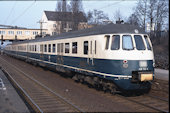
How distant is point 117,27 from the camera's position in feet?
33.7

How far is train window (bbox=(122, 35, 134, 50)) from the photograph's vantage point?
974 centimetres

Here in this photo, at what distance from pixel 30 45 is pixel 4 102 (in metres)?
17.9

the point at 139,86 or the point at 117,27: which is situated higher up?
the point at 117,27

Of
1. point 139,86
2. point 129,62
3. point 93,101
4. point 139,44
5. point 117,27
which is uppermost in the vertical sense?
point 117,27

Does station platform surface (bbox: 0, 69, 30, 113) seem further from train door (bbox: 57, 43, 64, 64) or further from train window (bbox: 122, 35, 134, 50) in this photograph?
train door (bbox: 57, 43, 64, 64)

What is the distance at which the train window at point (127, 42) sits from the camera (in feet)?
32.0

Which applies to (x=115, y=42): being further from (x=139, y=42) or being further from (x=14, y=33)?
(x=14, y=33)

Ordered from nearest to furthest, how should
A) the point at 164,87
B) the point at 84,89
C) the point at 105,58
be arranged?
the point at 105,58
the point at 164,87
the point at 84,89

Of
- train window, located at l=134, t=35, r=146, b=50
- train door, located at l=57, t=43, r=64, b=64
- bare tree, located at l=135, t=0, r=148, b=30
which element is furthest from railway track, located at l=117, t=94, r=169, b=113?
bare tree, located at l=135, t=0, r=148, b=30

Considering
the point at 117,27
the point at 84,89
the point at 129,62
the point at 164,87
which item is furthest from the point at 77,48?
the point at 164,87

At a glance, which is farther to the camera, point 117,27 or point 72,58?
point 72,58

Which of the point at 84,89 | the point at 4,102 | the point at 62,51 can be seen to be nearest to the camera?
the point at 4,102

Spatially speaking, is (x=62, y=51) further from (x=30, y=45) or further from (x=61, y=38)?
(x=30, y=45)

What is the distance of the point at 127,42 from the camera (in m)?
9.84
